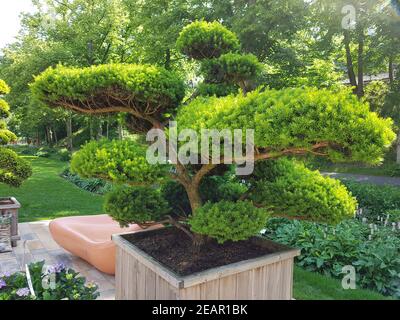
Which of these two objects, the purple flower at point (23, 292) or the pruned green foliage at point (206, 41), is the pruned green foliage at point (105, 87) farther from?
the purple flower at point (23, 292)

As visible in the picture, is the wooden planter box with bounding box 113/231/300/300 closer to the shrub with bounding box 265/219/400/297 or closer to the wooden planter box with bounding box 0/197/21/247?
the shrub with bounding box 265/219/400/297

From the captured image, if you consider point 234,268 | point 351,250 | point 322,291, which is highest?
point 234,268

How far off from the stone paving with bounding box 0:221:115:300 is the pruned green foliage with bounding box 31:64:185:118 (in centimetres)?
218

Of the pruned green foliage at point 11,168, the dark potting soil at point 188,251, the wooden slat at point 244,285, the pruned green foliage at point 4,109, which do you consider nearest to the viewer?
the wooden slat at point 244,285

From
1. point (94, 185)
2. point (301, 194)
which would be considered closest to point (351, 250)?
point (301, 194)

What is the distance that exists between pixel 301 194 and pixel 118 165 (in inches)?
48.1

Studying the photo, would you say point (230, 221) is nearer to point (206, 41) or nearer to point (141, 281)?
point (141, 281)

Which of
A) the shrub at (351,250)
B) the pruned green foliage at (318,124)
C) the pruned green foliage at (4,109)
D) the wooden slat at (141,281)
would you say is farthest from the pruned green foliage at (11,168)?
the pruned green foliage at (318,124)

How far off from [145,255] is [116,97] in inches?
43.3

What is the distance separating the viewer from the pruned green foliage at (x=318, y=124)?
1.51 m

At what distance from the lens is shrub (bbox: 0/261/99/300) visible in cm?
216

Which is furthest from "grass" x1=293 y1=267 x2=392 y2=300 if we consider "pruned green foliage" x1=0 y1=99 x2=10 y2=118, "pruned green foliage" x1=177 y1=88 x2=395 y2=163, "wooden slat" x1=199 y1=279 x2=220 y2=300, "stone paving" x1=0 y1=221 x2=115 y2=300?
"pruned green foliage" x1=0 y1=99 x2=10 y2=118

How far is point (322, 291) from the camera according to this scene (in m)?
3.66
